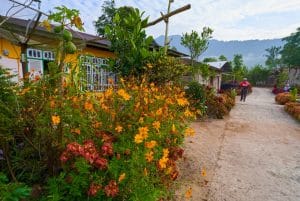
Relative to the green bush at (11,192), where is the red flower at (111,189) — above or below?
below

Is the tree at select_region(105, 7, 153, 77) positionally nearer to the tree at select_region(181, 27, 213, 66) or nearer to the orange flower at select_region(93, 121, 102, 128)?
the orange flower at select_region(93, 121, 102, 128)

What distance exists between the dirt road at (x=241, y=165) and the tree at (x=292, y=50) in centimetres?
3860

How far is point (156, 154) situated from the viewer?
2777 millimetres

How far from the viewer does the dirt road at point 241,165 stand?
390 centimetres

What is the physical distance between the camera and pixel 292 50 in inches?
1705

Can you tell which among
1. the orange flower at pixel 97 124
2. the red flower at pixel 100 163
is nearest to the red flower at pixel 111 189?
the red flower at pixel 100 163

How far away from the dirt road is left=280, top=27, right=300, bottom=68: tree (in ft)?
127

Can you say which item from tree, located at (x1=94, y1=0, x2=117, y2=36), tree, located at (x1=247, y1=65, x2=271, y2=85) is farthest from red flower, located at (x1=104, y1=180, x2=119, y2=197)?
tree, located at (x1=247, y1=65, x2=271, y2=85)

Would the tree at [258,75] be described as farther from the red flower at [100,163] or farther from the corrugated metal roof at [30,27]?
the red flower at [100,163]

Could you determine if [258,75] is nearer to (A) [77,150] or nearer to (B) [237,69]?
(B) [237,69]

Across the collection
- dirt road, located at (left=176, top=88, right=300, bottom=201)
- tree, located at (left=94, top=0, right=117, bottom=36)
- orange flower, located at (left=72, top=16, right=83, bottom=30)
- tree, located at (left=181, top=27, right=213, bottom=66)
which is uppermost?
tree, located at (left=94, top=0, right=117, bottom=36)

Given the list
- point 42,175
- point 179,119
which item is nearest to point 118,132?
point 42,175

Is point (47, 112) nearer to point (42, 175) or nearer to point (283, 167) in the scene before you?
point (42, 175)

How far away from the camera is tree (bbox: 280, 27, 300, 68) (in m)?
41.5
